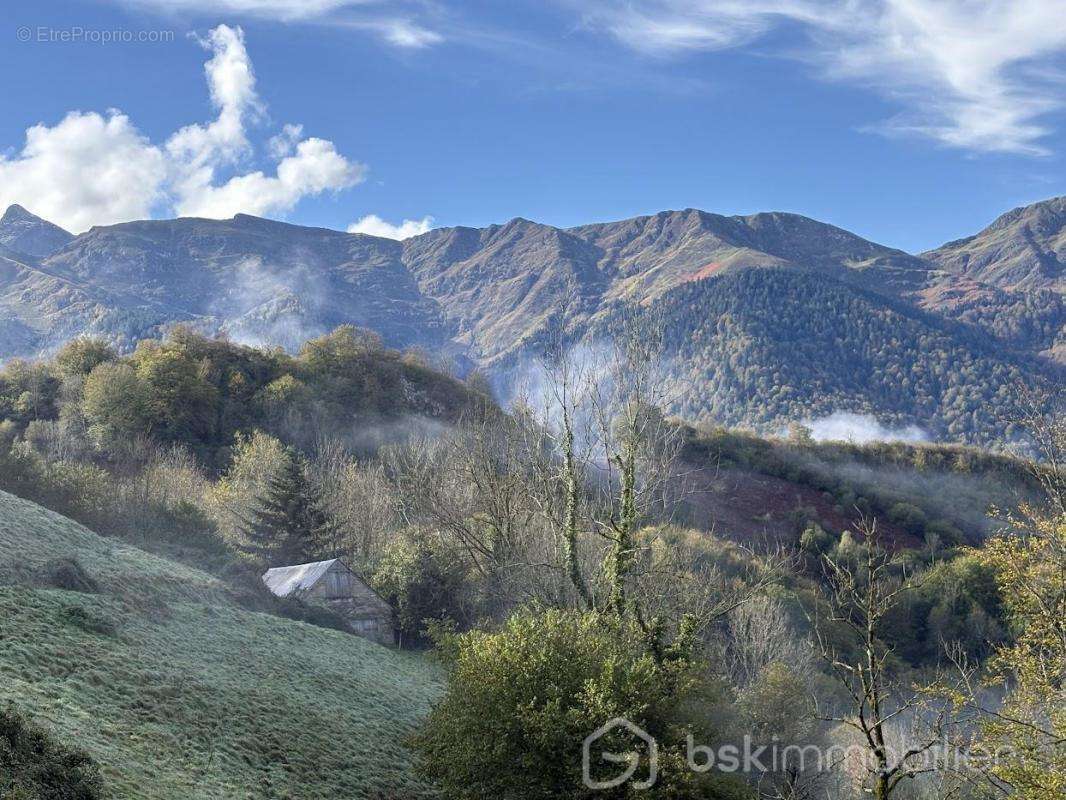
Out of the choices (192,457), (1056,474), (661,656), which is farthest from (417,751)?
(192,457)

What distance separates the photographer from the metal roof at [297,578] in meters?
29.6

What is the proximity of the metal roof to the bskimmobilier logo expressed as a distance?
18535mm

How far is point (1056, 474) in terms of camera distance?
1446cm

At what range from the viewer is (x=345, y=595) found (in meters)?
29.8

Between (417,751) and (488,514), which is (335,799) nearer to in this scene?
(417,751)

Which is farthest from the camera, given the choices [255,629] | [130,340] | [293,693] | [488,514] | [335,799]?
[130,340]

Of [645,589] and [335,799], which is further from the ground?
[645,589]

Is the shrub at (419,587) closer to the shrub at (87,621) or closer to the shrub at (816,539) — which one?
→ the shrub at (87,621)

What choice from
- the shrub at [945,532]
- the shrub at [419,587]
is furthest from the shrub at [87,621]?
the shrub at [945,532]

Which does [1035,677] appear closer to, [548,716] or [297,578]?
[548,716]

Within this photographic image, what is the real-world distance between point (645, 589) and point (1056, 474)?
1052 centimetres

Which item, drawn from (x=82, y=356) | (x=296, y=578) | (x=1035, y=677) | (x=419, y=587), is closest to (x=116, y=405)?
(x=82, y=356)

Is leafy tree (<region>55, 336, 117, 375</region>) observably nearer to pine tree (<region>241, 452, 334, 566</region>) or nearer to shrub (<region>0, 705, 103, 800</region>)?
pine tree (<region>241, 452, 334, 566</region>)

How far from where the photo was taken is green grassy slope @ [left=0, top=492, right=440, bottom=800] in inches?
481
